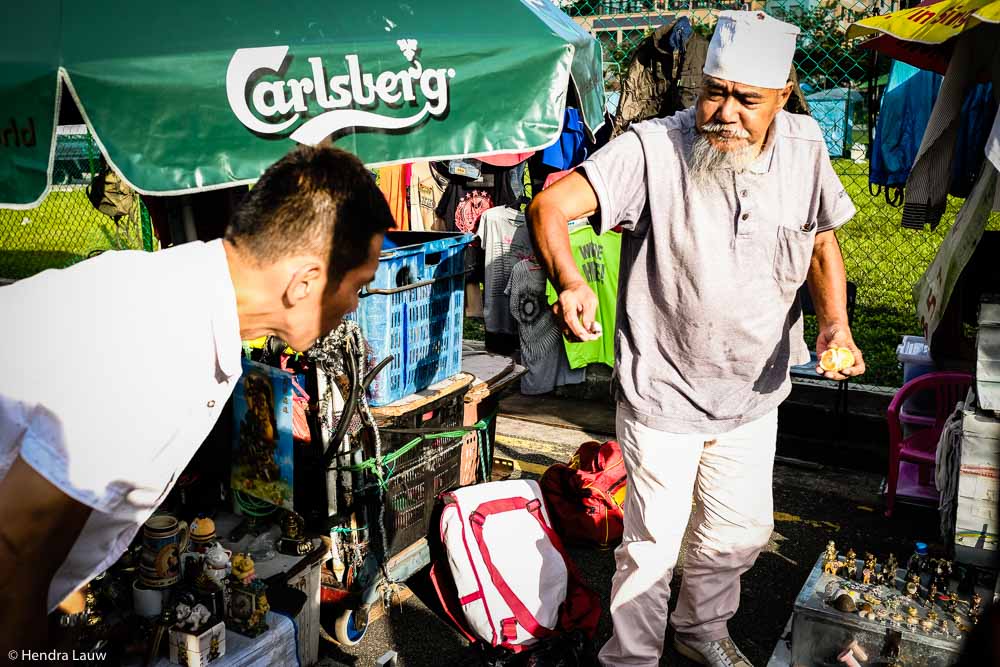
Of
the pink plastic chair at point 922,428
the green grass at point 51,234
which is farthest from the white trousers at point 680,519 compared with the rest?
the green grass at point 51,234

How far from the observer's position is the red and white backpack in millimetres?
3672

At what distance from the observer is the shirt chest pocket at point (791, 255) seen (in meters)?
3.19

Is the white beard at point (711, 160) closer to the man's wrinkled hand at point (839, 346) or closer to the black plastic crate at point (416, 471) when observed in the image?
the man's wrinkled hand at point (839, 346)

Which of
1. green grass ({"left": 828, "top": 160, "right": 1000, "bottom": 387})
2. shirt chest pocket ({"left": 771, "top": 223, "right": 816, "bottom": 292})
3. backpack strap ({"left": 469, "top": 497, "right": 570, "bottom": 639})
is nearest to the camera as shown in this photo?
shirt chest pocket ({"left": 771, "top": 223, "right": 816, "bottom": 292})

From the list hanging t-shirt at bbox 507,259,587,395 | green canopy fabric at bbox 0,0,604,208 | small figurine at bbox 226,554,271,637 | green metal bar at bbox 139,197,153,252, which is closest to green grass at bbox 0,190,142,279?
green metal bar at bbox 139,197,153,252

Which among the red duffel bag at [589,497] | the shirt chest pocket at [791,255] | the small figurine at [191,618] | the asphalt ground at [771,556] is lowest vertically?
the asphalt ground at [771,556]

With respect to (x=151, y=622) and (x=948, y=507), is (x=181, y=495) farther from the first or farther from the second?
(x=948, y=507)

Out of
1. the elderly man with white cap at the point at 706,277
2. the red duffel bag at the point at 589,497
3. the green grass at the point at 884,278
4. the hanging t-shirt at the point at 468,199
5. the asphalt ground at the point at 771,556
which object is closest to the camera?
the elderly man with white cap at the point at 706,277

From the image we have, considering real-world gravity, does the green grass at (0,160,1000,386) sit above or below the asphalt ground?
above

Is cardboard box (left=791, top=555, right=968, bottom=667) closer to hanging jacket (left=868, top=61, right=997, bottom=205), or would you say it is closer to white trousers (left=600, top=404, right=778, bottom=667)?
white trousers (left=600, top=404, right=778, bottom=667)

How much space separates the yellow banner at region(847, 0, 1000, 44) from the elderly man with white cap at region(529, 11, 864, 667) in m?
1.48

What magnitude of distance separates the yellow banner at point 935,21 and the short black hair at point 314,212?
132 inches

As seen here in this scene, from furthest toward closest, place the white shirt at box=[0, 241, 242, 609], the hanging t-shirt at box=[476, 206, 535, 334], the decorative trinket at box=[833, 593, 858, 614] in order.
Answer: the hanging t-shirt at box=[476, 206, 535, 334]
the decorative trinket at box=[833, 593, 858, 614]
the white shirt at box=[0, 241, 242, 609]

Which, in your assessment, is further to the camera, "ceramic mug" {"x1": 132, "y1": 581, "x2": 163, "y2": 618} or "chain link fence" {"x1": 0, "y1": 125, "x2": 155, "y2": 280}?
"chain link fence" {"x1": 0, "y1": 125, "x2": 155, "y2": 280}
